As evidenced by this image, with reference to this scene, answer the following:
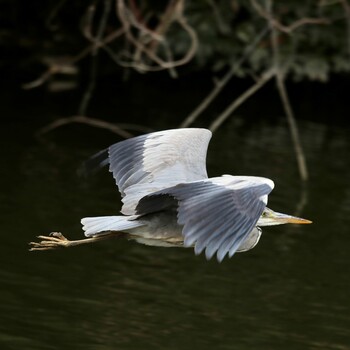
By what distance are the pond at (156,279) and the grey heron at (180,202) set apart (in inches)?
25.1

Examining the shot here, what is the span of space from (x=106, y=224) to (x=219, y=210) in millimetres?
786

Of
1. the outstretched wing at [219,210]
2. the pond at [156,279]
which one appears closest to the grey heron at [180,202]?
the outstretched wing at [219,210]

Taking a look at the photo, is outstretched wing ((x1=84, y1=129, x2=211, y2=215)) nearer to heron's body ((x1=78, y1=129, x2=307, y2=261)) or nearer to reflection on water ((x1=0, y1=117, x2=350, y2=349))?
heron's body ((x1=78, y1=129, x2=307, y2=261))

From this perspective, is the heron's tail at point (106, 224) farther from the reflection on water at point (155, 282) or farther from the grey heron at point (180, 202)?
the reflection on water at point (155, 282)

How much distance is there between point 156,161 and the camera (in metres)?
6.56

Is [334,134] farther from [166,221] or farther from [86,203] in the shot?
[166,221]

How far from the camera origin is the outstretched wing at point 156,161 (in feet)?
20.4

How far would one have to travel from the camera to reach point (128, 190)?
6227 millimetres

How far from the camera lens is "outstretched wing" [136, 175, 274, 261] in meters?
5.00

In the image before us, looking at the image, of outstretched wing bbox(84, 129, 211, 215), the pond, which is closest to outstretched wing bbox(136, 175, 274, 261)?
outstretched wing bbox(84, 129, 211, 215)

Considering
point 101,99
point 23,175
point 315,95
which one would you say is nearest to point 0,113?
point 101,99

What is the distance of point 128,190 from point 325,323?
1.85 metres

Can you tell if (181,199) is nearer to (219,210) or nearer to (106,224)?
(219,210)

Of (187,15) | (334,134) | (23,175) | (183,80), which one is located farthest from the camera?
(183,80)
